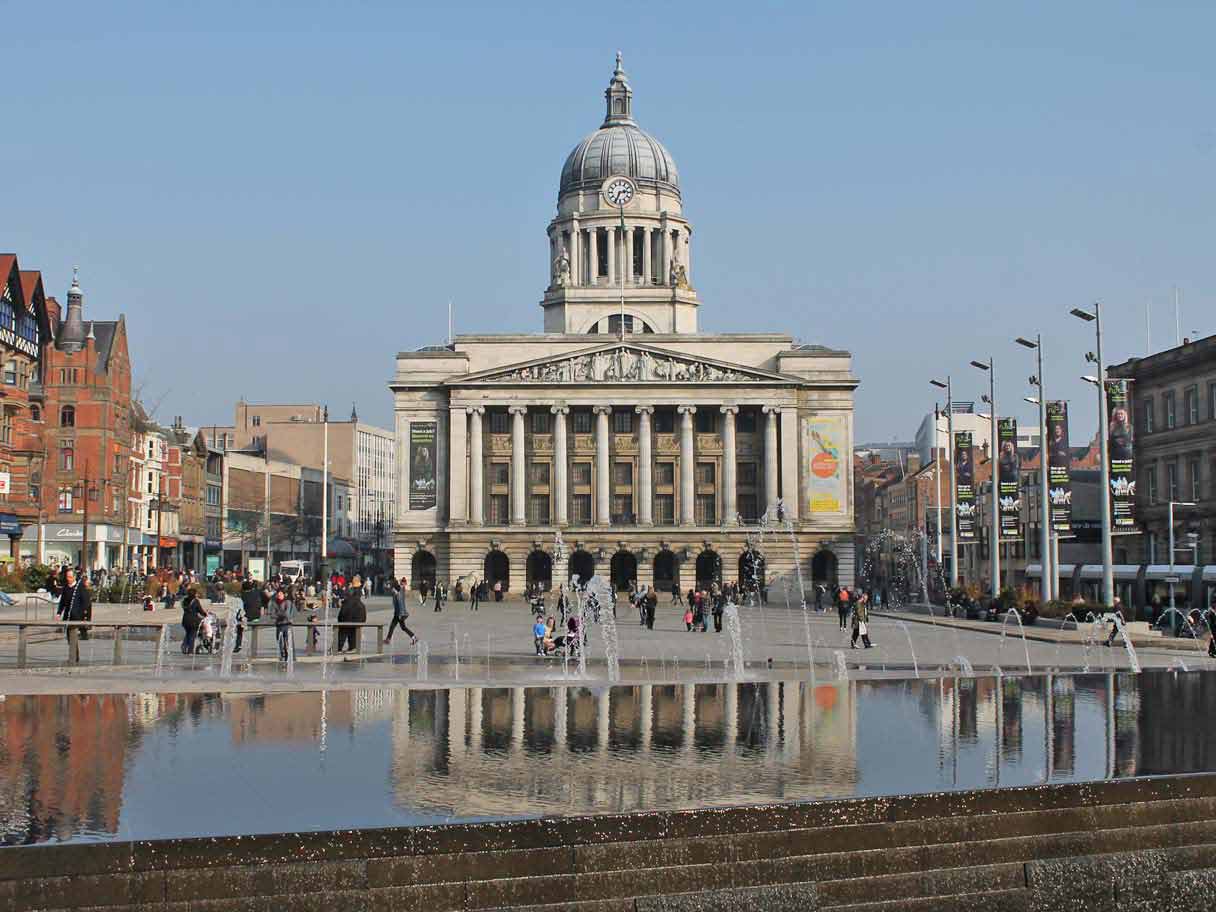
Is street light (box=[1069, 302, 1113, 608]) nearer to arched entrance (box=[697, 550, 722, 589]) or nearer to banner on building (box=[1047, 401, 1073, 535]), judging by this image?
banner on building (box=[1047, 401, 1073, 535])

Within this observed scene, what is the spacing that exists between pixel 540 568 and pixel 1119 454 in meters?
62.4

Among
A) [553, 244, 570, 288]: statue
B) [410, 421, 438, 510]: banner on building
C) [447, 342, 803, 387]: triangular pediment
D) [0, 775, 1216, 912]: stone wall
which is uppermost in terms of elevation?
[553, 244, 570, 288]: statue

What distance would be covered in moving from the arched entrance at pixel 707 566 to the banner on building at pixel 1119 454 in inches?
2219

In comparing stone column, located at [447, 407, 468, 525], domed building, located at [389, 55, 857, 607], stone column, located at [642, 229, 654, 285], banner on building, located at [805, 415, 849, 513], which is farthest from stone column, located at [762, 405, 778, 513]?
stone column, located at [642, 229, 654, 285]

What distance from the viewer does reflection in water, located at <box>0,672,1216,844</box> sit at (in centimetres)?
1380

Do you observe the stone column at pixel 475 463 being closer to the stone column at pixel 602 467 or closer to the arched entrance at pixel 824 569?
the stone column at pixel 602 467

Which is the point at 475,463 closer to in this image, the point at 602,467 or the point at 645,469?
the point at 602,467

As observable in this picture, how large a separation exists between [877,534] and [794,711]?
168m

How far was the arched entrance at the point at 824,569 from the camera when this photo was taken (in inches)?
4269

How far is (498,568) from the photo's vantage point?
4414 inches

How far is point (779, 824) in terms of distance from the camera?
12719 mm

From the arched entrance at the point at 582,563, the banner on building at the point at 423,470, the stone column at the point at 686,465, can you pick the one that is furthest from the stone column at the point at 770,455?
the banner on building at the point at 423,470

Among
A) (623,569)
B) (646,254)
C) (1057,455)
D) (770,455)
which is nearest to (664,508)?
(623,569)

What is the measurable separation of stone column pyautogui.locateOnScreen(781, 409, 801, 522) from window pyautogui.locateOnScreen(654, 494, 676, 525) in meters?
8.14
